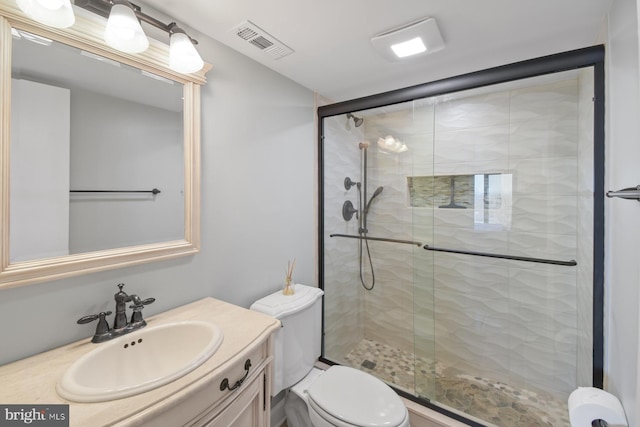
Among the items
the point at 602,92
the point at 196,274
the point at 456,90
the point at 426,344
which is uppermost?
the point at 456,90

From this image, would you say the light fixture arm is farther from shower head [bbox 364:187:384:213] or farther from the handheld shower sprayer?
shower head [bbox 364:187:384:213]

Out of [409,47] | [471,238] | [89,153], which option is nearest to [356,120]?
[409,47]

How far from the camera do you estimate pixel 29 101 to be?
0.89 meters

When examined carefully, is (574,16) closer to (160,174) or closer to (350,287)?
(160,174)

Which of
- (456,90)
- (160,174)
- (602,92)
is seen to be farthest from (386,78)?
(160,174)

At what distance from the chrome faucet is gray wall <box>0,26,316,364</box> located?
68 mm

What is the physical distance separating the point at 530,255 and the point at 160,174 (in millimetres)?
2417

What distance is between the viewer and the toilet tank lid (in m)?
1.48

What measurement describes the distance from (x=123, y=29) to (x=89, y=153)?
472mm

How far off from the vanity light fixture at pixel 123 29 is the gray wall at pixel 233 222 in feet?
1.28

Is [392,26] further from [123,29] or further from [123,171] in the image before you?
[123,171]

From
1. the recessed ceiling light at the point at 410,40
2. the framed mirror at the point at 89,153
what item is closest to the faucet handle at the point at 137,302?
the framed mirror at the point at 89,153

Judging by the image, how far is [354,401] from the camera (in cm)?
137

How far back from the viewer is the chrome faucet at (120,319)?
0.98 m
